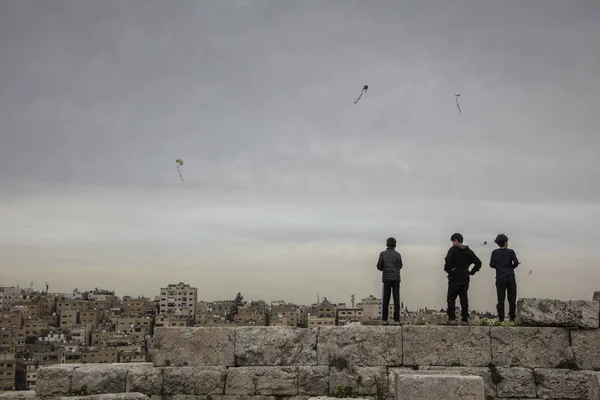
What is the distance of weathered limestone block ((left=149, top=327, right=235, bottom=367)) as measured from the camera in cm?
970

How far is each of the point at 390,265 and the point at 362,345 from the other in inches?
69.0

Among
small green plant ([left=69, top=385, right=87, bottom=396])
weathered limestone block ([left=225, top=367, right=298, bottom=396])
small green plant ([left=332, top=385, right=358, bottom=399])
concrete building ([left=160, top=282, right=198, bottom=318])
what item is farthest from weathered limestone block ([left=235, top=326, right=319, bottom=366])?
concrete building ([left=160, top=282, right=198, bottom=318])

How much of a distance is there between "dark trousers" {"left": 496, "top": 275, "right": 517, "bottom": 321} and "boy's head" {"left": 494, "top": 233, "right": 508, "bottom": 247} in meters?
0.59

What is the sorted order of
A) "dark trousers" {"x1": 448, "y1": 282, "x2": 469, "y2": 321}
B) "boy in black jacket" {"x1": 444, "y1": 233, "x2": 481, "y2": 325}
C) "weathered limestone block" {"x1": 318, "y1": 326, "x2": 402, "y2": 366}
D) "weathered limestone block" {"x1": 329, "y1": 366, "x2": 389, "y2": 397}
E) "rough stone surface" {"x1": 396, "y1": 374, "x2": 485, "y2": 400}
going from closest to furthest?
"rough stone surface" {"x1": 396, "y1": 374, "x2": 485, "y2": 400}
"weathered limestone block" {"x1": 329, "y1": 366, "x2": 389, "y2": 397}
"weathered limestone block" {"x1": 318, "y1": 326, "x2": 402, "y2": 366}
"dark trousers" {"x1": 448, "y1": 282, "x2": 469, "y2": 321}
"boy in black jacket" {"x1": 444, "y1": 233, "x2": 481, "y2": 325}

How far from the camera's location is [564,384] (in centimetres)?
912

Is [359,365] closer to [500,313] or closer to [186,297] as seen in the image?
[500,313]

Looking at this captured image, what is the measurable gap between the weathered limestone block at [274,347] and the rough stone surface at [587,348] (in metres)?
4.15

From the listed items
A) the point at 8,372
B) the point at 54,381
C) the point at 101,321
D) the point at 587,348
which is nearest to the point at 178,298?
the point at 101,321

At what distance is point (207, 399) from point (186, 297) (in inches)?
3561

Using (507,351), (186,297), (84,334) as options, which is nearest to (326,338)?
(507,351)

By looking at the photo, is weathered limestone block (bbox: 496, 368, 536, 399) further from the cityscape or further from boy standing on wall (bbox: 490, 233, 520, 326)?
the cityscape

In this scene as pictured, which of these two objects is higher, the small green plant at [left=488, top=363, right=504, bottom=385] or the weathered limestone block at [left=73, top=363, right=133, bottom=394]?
the small green plant at [left=488, top=363, right=504, bottom=385]

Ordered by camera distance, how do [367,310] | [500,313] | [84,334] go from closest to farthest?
[500,313] → [367,310] → [84,334]

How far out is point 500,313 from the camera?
34.7 feet
